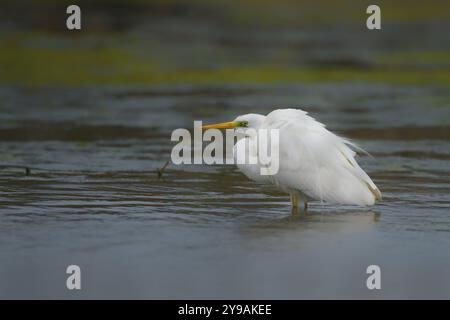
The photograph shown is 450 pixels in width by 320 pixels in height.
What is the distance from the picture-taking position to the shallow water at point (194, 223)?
7.62m

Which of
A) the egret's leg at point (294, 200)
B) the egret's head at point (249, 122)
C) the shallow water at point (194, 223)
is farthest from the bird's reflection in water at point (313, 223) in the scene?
the egret's head at point (249, 122)

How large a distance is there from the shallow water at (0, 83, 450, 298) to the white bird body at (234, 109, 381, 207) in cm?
24

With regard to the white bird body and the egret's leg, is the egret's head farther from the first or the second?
the egret's leg

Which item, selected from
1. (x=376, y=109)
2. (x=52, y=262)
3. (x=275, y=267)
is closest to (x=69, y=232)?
(x=52, y=262)

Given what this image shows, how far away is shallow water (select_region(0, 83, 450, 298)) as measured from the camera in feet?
25.0

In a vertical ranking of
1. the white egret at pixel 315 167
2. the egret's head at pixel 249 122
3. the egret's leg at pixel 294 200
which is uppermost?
the egret's head at pixel 249 122

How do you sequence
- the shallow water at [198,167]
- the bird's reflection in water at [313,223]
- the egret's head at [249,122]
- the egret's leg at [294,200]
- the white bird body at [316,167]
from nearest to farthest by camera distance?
the shallow water at [198,167], the bird's reflection in water at [313,223], the white bird body at [316,167], the egret's leg at [294,200], the egret's head at [249,122]

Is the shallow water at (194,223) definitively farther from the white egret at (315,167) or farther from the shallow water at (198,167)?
the white egret at (315,167)

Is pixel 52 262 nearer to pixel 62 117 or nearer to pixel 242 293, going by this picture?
pixel 242 293

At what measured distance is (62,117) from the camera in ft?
59.9

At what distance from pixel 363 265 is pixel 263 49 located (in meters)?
24.2

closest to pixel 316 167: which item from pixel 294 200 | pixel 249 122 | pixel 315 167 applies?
pixel 315 167

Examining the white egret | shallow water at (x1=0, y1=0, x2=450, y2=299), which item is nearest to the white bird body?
the white egret

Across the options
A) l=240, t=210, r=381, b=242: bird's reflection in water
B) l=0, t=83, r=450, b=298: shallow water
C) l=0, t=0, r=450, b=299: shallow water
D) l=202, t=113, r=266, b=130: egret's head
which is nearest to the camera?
l=0, t=83, r=450, b=298: shallow water
